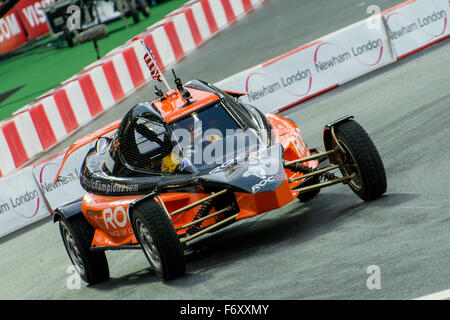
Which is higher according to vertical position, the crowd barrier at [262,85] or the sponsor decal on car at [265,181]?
the sponsor decal on car at [265,181]

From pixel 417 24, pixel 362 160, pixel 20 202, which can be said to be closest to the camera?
pixel 362 160

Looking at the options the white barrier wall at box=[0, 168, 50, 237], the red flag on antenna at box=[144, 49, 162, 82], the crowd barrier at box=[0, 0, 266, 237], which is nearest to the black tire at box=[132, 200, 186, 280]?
the red flag on antenna at box=[144, 49, 162, 82]

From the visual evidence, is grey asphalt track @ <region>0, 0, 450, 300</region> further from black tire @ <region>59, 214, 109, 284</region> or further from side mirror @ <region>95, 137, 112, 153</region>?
side mirror @ <region>95, 137, 112, 153</region>

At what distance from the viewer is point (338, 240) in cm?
727

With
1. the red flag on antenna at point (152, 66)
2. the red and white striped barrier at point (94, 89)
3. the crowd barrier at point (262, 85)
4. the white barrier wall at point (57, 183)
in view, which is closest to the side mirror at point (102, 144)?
the red flag on antenna at point (152, 66)

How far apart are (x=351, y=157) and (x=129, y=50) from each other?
1146 centimetres

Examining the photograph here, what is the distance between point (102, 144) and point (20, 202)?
3.85 meters

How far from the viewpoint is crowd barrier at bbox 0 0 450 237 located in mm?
13508

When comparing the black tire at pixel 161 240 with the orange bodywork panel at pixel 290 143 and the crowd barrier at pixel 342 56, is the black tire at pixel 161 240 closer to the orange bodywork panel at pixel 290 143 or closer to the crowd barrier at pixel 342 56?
the orange bodywork panel at pixel 290 143

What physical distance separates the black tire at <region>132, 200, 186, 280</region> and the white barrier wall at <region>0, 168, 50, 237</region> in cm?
613

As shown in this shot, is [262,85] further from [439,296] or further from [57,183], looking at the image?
[439,296]

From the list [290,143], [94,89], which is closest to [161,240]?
[290,143]

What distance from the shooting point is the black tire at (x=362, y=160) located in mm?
7809

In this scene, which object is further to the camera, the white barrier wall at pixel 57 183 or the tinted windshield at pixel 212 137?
the white barrier wall at pixel 57 183
